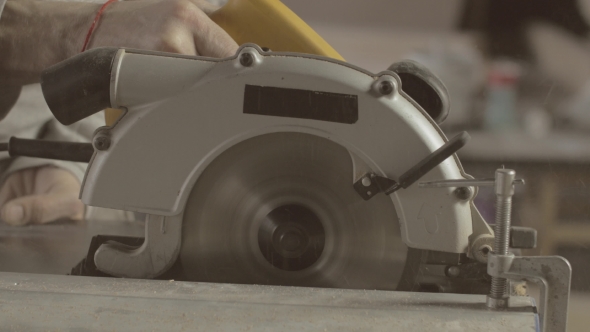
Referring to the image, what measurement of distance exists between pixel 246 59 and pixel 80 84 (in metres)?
0.24

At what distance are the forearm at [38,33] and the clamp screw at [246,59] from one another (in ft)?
2.08

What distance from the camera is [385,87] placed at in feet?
2.44

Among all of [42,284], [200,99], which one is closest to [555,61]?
[200,99]

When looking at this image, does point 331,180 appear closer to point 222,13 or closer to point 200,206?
point 200,206

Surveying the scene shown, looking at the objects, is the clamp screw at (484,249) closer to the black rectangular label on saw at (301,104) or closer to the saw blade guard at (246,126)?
the saw blade guard at (246,126)

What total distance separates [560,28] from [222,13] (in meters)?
1.85

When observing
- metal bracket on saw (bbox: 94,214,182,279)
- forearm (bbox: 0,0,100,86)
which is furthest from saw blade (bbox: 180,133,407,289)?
forearm (bbox: 0,0,100,86)

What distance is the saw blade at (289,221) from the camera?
2.56 feet

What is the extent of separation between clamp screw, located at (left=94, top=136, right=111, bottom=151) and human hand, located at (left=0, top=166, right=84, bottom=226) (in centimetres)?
93

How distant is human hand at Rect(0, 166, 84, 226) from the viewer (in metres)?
1.54

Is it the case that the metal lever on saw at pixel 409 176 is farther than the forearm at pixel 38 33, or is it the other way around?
the forearm at pixel 38 33

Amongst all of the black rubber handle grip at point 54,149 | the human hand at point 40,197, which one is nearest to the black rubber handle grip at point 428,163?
the black rubber handle grip at point 54,149

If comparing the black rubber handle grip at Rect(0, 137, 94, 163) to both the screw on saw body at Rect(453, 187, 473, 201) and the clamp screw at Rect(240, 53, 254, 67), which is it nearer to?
the clamp screw at Rect(240, 53, 254, 67)

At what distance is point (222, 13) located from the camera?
102 cm
